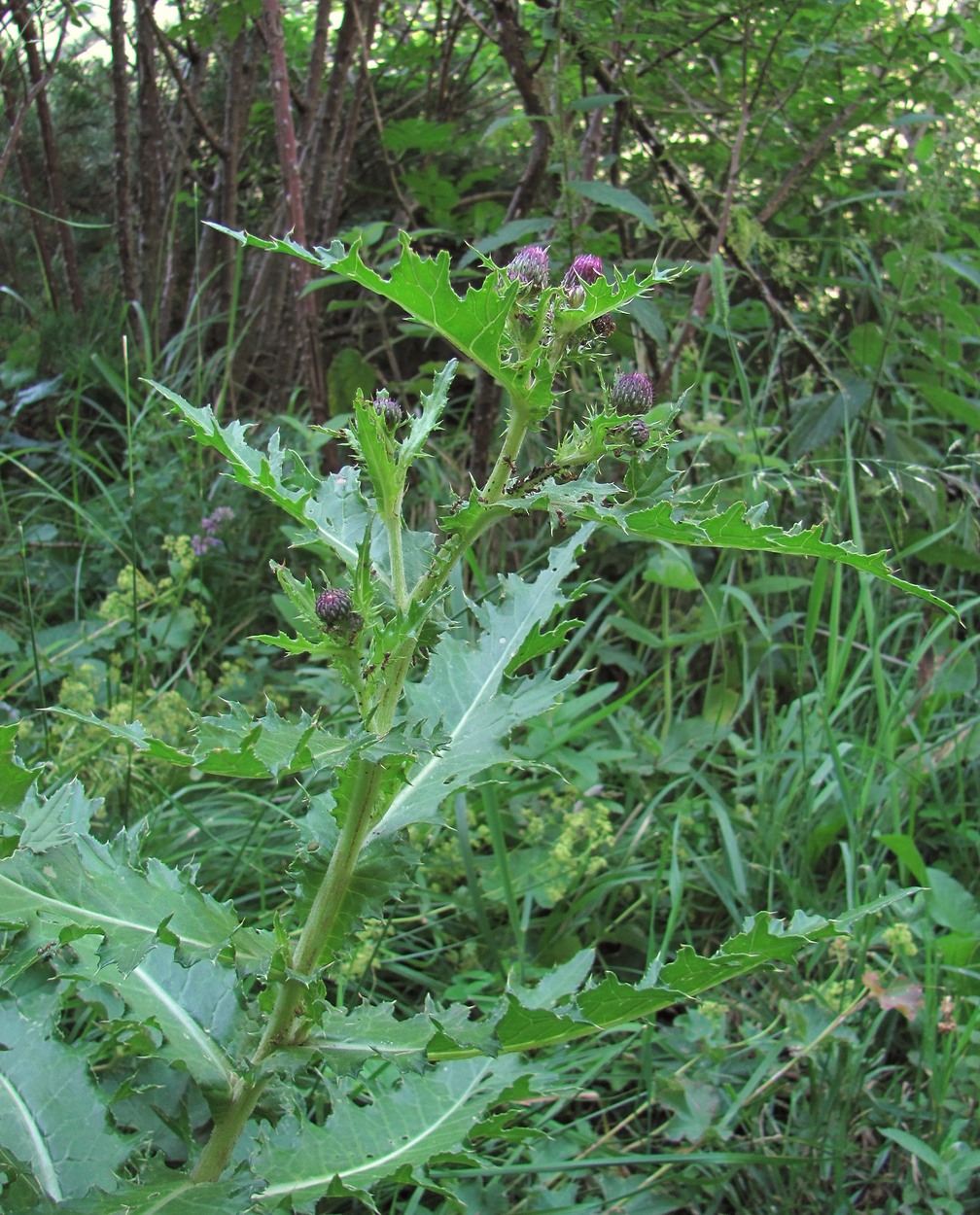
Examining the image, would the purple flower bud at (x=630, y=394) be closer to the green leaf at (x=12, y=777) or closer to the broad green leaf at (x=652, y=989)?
the broad green leaf at (x=652, y=989)

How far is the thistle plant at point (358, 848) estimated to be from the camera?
3.45 feet

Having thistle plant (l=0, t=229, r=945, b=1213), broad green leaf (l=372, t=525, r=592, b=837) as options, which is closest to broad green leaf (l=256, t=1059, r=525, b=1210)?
thistle plant (l=0, t=229, r=945, b=1213)

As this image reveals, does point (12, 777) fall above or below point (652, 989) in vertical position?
above

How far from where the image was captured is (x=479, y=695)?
1353 mm

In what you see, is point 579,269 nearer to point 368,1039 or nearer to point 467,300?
point 467,300

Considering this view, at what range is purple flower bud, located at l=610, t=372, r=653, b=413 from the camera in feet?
3.77

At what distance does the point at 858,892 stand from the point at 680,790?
2.07ft

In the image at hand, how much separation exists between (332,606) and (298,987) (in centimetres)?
40

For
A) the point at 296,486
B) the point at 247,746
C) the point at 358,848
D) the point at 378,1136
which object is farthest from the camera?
the point at 296,486

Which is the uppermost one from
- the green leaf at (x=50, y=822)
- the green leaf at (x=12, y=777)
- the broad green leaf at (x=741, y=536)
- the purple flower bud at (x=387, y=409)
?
the purple flower bud at (x=387, y=409)

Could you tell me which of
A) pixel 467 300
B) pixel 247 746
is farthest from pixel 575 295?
pixel 247 746

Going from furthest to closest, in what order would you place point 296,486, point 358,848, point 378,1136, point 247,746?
point 296,486 → point 378,1136 → point 358,848 → point 247,746

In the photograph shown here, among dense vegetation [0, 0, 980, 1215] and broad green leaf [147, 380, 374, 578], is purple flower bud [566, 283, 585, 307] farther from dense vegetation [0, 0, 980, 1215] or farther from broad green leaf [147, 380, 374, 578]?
broad green leaf [147, 380, 374, 578]

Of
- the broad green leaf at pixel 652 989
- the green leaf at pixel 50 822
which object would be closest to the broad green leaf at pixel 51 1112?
the green leaf at pixel 50 822
